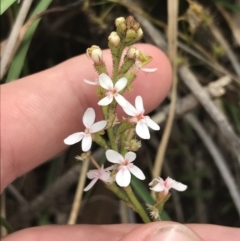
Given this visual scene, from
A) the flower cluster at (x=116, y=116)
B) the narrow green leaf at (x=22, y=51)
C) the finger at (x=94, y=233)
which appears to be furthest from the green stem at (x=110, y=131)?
the narrow green leaf at (x=22, y=51)

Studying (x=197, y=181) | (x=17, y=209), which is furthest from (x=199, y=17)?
(x=17, y=209)

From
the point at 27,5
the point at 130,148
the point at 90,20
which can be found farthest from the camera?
the point at 90,20

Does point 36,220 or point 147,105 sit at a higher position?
point 147,105

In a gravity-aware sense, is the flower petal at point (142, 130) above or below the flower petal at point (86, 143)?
below

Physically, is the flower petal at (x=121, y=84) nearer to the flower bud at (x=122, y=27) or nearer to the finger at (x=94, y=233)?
the flower bud at (x=122, y=27)

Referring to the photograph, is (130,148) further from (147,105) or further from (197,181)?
(197,181)

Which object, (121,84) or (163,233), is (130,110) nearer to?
(121,84)
